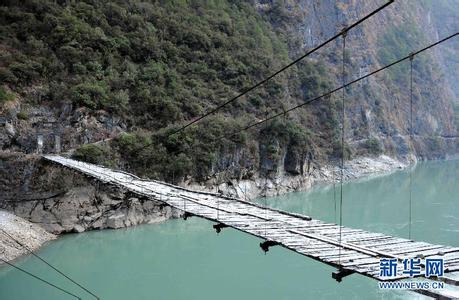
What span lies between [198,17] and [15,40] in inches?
450

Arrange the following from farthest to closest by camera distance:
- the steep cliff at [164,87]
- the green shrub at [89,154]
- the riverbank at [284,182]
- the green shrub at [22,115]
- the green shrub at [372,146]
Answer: the green shrub at [372,146], the riverbank at [284,182], the steep cliff at [164,87], the green shrub at [22,115], the green shrub at [89,154]

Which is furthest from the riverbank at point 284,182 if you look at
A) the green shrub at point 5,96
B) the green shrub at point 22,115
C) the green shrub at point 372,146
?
the green shrub at point 5,96

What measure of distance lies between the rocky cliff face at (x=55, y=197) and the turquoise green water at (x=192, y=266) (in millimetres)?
453

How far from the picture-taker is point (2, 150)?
1270cm

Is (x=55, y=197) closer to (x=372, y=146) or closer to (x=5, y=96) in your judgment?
(x=5, y=96)

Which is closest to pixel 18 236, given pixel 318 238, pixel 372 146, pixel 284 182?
pixel 318 238

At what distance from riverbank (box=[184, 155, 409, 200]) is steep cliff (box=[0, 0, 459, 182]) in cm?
37

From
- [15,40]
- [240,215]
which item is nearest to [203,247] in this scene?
[240,215]

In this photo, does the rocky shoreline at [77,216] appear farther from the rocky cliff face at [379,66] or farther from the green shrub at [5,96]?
the rocky cliff face at [379,66]

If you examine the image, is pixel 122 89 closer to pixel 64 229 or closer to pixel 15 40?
pixel 15 40

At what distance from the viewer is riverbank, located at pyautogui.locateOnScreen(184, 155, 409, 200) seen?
16938 mm

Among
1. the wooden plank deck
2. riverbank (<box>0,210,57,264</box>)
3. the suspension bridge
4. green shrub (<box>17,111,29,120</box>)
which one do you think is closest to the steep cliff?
green shrub (<box>17,111,29,120</box>)

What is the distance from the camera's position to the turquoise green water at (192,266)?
27.1 ft

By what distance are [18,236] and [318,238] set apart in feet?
28.4
